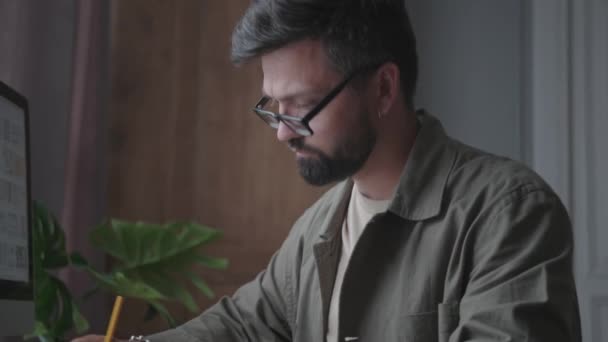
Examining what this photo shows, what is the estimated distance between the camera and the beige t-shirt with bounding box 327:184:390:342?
1421mm

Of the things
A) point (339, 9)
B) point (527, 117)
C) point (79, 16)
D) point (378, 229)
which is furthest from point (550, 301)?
point (527, 117)

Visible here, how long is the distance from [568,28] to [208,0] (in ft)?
3.95

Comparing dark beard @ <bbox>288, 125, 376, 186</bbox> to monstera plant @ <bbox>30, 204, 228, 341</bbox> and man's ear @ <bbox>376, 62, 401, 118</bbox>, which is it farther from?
monstera plant @ <bbox>30, 204, 228, 341</bbox>

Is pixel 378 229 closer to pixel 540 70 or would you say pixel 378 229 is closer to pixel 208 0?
pixel 208 0

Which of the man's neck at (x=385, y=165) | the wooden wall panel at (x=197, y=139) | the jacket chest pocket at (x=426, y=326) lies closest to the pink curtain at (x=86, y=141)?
the wooden wall panel at (x=197, y=139)

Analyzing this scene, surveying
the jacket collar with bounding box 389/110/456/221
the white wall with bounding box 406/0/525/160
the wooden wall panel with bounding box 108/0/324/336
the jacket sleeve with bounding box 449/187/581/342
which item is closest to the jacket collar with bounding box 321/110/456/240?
the jacket collar with bounding box 389/110/456/221

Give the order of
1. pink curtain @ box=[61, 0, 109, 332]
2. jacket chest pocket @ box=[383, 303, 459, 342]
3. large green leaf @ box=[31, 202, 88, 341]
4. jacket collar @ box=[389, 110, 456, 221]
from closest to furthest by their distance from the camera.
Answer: jacket chest pocket @ box=[383, 303, 459, 342] → jacket collar @ box=[389, 110, 456, 221] → large green leaf @ box=[31, 202, 88, 341] → pink curtain @ box=[61, 0, 109, 332]

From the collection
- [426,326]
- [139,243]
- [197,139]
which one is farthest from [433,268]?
[197,139]

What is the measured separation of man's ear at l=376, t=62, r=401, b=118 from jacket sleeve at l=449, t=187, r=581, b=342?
313 mm

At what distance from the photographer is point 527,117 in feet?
9.32

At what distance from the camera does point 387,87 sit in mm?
1462

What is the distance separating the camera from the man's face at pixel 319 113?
4.54 feet

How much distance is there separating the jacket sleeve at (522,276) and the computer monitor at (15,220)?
1.97ft

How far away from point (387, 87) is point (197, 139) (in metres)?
1.06
